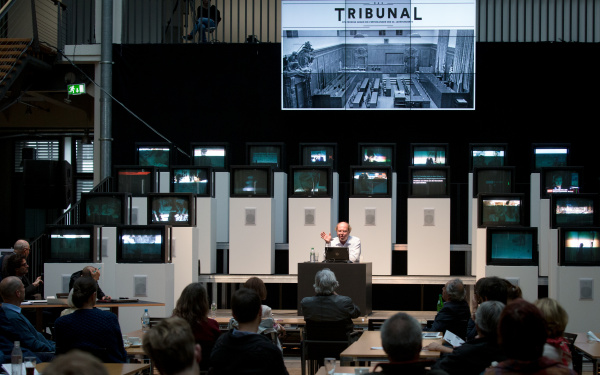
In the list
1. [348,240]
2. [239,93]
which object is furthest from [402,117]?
[348,240]

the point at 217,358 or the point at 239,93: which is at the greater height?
the point at 239,93

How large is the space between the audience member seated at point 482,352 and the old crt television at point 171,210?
5.27 meters

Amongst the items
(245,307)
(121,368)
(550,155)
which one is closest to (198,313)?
(121,368)

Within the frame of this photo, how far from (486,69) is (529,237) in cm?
426

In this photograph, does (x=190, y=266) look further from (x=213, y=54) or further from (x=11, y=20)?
(x=11, y=20)

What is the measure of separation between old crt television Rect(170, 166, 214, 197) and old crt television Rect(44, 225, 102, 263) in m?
1.49

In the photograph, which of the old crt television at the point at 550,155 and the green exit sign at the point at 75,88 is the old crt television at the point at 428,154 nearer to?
the old crt television at the point at 550,155

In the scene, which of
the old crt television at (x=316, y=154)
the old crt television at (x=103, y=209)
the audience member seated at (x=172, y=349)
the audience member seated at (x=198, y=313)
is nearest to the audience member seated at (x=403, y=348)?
the audience member seated at (x=172, y=349)

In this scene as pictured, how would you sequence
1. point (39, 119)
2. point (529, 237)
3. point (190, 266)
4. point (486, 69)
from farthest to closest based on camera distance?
point (39, 119), point (486, 69), point (190, 266), point (529, 237)

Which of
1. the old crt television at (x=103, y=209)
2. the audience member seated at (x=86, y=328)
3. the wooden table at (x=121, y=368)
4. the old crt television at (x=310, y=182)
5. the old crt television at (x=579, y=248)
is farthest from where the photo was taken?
the old crt television at (x=310, y=182)

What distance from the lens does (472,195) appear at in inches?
376

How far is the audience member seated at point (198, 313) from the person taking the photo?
14.7 ft

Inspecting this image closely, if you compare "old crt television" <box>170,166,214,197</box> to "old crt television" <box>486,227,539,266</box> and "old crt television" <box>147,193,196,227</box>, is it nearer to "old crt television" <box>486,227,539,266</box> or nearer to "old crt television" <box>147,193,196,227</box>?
"old crt television" <box>147,193,196,227</box>

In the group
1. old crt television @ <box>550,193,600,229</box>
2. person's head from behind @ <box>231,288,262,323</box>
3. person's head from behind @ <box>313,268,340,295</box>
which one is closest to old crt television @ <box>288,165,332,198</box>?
old crt television @ <box>550,193,600,229</box>
